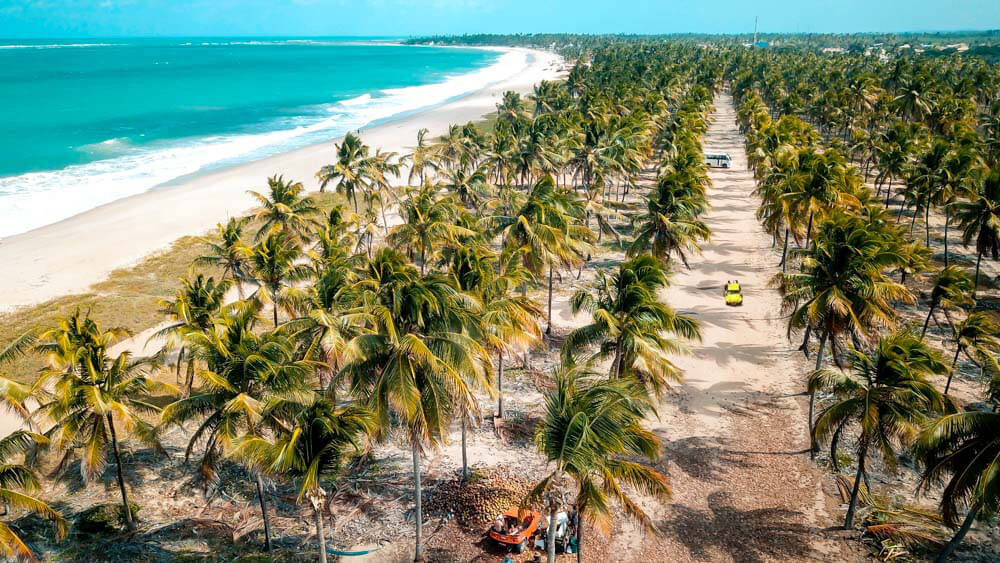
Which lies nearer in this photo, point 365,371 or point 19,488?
point 19,488

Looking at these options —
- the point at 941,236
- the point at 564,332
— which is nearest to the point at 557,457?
the point at 564,332

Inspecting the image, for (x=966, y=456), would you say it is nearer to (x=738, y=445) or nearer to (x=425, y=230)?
(x=738, y=445)

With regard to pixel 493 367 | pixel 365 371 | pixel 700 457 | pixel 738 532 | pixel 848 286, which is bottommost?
pixel 738 532

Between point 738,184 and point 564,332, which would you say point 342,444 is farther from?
point 738,184

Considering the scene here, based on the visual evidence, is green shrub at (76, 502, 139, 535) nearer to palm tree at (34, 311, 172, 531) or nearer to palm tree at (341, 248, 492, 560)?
palm tree at (34, 311, 172, 531)

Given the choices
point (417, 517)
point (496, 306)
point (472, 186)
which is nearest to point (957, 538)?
point (496, 306)

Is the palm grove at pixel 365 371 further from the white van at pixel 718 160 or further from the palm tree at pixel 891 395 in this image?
the white van at pixel 718 160
